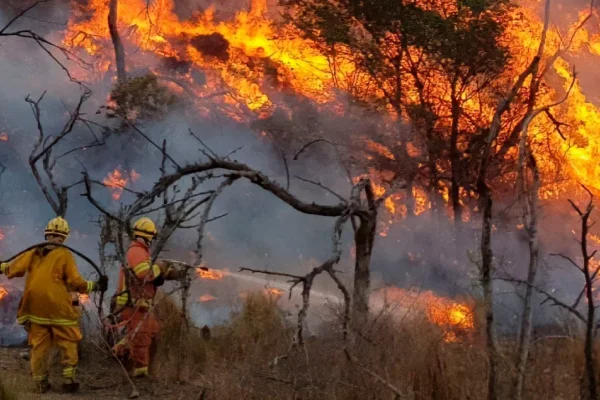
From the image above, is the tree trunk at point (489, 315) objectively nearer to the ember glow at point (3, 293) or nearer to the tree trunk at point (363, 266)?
the tree trunk at point (363, 266)

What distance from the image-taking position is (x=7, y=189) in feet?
51.5

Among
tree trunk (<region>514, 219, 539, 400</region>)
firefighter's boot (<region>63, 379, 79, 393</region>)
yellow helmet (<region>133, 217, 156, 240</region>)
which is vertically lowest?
firefighter's boot (<region>63, 379, 79, 393</region>)

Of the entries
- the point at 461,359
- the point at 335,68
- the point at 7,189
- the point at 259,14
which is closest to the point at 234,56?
the point at 259,14

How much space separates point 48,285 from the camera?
221 inches

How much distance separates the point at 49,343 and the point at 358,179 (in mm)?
9171

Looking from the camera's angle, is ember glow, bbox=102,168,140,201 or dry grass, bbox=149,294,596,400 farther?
ember glow, bbox=102,168,140,201

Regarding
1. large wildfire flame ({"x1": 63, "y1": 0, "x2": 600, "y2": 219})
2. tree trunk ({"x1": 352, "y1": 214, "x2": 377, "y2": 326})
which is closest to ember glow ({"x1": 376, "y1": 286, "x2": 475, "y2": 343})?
tree trunk ({"x1": 352, "y1": 214, "x2": 377, "y2": 326})

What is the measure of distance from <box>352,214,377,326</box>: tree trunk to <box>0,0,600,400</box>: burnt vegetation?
0.06ft

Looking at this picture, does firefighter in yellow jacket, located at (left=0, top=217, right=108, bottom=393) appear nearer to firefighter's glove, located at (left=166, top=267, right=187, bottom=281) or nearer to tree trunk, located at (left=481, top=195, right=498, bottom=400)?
firefighter's glove, located at (left=166, top=267, right=187, bottom=281)

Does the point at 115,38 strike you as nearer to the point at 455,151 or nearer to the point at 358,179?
the point at 358,179

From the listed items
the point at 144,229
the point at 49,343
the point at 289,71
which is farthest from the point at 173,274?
the point at 289,71

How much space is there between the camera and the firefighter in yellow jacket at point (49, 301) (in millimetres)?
5625

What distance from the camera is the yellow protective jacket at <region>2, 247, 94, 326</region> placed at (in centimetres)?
561

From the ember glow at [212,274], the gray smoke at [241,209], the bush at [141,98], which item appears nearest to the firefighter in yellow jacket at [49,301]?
the ember glow at [212,274]
